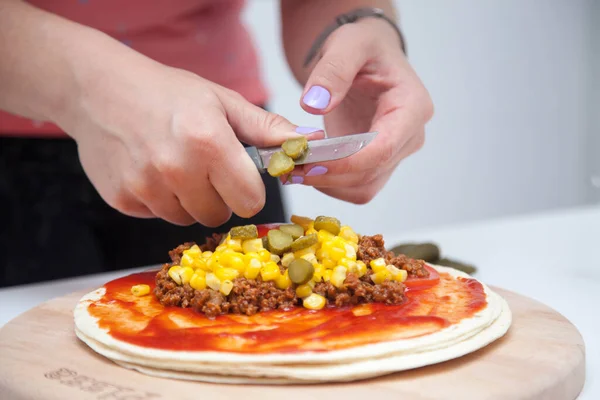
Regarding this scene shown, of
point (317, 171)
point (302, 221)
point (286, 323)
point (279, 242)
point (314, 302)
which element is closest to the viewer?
point (286, 323)

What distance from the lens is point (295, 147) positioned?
1.83 meters

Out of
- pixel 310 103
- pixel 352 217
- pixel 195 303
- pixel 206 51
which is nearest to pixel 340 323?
pixel 195 303

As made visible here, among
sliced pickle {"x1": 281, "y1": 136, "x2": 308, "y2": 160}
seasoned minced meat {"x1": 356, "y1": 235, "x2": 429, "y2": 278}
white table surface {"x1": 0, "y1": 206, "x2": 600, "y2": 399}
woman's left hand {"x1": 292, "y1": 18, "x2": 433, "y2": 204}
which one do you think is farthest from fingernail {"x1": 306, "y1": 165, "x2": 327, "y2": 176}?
white table surface {"x1": 0, "y1": 206, "x2": 600, "y2": 399}

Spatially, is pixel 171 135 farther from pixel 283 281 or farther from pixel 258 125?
pixel 283 281

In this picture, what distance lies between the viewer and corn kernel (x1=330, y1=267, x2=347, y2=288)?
1812mm

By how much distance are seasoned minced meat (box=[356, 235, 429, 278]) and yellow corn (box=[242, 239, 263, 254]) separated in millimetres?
285

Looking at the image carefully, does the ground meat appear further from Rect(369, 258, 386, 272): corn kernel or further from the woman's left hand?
the woman's left hand

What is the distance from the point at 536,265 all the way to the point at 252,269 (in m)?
1.39

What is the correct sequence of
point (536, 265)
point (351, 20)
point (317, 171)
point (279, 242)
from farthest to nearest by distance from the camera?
1. point (536, 265)
2. point (351, 20)
3. point (317, 171)
4. point (279, 242)

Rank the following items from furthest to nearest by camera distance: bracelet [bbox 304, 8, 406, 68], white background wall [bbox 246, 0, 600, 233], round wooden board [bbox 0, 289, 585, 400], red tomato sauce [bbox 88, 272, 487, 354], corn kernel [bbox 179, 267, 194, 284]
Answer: white background wall [bbox 246, 0, 600, 233]
bracelet [bbox 304, 8, 406, 68]
corn kernel [bbox 179, 267, 194, 284]
red tomato sauce [bbox 88, 272, 487, 354]
round wooden board [bbox 0, 289, 585, 400]

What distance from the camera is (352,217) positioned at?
237 inches

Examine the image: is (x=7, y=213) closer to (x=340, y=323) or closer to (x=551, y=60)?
(x=340, y=323)

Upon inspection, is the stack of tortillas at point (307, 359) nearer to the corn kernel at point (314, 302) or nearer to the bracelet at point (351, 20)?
the corn kernel at point (314, 302)

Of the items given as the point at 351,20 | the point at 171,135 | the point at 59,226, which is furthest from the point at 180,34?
the point at 171,135
